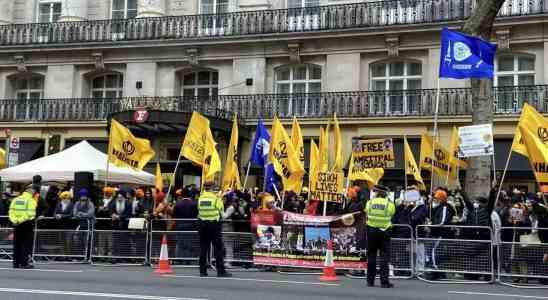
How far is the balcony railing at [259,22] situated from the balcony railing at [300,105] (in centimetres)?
235

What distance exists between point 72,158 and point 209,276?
8.67 m

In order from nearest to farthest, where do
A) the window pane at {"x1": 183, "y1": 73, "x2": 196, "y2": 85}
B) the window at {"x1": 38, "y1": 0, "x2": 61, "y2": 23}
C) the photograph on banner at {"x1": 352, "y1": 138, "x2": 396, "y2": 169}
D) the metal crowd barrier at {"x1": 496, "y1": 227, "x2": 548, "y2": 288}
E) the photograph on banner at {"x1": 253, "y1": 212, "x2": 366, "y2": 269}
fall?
the metal crowd barrier at {"x1": 496, "y1": 227, "x2": 548, "y2": 288}
the photograph on banner at {"x1": 253, "y1": 212, "x2": 366, "y2": 269}
the photograph on banner at {"x1": 352, "y1": 138, "x2": 396, "y2": 169}
the window pane at {"x1": 183, "y1": 73, "x2": 196, "y2": 85}
the window at {"x1": 38, "y1": 0, "x2": 61, "y2": 23}

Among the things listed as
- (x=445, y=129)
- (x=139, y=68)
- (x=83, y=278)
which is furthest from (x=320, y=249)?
(x=139, y=68)

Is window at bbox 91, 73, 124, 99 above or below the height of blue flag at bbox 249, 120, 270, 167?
above

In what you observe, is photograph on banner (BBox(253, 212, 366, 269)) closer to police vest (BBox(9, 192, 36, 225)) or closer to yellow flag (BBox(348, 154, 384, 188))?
yellow flag (BBox(348, 154, 384, 188))

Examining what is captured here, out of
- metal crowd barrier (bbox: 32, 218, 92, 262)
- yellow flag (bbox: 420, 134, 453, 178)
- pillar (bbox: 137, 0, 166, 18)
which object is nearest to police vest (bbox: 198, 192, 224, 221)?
metal crowd barrier (bbox: 32, 218, 92, 262)

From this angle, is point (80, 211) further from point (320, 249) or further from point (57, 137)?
point (57, 137)

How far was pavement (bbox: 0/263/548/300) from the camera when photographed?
10305 millimetres

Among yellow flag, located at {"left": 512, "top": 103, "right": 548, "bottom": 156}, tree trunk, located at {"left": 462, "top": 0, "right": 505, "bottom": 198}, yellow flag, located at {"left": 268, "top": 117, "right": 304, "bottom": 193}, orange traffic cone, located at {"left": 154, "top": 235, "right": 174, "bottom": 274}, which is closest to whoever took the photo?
yellow flag, located at {"left": 512, "top": 103, "right": 548, "bottom": 156}

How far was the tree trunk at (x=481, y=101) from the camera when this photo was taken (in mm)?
17266

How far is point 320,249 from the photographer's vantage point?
46.4 ft

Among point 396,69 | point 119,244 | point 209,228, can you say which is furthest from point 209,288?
point 396,69

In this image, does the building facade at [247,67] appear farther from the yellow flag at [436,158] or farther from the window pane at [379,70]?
the yellow flag at [436,158]

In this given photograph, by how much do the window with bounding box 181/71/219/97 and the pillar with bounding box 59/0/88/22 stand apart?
4864mm
